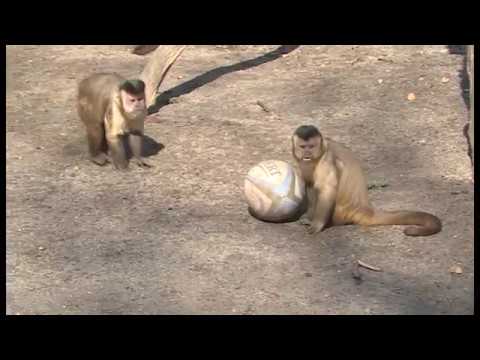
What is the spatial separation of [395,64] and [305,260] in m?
5.32

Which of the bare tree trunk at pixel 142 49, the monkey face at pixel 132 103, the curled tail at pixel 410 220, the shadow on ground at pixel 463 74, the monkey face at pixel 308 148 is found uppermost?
the monkey face at pixel 308 148

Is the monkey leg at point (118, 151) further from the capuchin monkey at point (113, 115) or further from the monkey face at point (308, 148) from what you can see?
the monkey face at point (308, 148)

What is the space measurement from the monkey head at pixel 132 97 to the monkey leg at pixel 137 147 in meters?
0.26

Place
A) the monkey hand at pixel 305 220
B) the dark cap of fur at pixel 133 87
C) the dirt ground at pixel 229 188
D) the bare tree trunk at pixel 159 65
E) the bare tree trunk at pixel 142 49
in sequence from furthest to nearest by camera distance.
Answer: the bare tree trunk at pixel 142 49 → the bare tree trunk at pixel 159 65 → the dark cap of fur at pixel 133 87 → the monkey hand at pixel 305 220 → the dirt ground at pixel 229 188

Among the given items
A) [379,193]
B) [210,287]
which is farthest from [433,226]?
[210,287]

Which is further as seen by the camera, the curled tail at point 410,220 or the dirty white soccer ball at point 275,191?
the dirty white soccer ball at point 275,191

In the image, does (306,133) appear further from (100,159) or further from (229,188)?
(100,159)

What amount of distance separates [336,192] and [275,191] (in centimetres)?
47

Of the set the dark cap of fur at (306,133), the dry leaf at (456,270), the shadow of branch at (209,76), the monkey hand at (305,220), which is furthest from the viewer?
the shadow of branch at (209,76)

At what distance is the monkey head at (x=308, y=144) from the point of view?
7.82 metres

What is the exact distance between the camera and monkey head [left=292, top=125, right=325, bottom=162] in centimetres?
782

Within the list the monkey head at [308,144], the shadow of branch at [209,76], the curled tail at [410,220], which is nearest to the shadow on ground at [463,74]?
the shadow of branch at [209,76]

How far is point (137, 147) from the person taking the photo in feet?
31.5

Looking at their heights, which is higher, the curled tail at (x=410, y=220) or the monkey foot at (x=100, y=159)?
the curled tail at (x=410, y=220)
